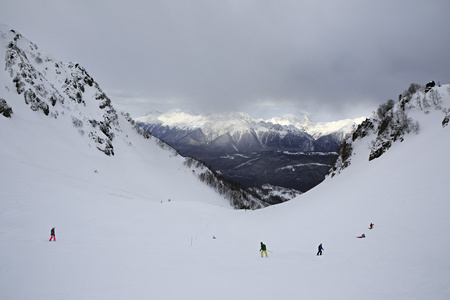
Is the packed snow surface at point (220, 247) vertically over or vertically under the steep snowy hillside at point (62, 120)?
under

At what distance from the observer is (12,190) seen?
2578 cm

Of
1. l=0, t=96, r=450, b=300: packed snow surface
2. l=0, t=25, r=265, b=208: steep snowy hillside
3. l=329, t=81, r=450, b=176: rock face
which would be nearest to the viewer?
l=0, t=96, r=450, b=300: packed snow surface

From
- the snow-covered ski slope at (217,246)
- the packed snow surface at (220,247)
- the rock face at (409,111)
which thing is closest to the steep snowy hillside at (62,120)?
the snow-covered ski slope at (217,246)

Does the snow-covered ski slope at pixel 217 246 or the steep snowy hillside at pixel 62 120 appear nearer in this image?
the snow-covered ski slope at pixel 217 246

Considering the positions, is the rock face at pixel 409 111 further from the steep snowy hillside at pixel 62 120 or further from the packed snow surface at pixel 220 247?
the steep snowy hillside at pixel 62 120

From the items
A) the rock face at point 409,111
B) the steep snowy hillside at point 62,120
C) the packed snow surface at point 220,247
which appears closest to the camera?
the packed snow surface at point 220,247

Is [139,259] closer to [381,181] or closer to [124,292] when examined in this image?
[124,292]

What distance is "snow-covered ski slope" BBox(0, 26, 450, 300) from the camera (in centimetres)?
1121

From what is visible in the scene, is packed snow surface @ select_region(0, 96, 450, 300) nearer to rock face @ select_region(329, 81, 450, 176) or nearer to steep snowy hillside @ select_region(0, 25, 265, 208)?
steep snowy hillside @ select_region(0, 25, 265, 208)

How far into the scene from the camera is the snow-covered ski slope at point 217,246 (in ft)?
36.8

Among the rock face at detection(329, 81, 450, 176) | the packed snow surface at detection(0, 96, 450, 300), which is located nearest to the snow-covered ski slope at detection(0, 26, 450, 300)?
the packed snow surface at detection(0, 96, 450, 300)

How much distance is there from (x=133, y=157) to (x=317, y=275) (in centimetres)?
10109

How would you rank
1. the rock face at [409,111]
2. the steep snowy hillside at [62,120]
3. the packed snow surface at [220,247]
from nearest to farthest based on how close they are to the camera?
1. the packed snow surface at [220,247]
2. the rock face at [409,111]
3. the steep snowy hillside at [62,120]

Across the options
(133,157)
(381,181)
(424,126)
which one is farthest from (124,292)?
(133,157)
